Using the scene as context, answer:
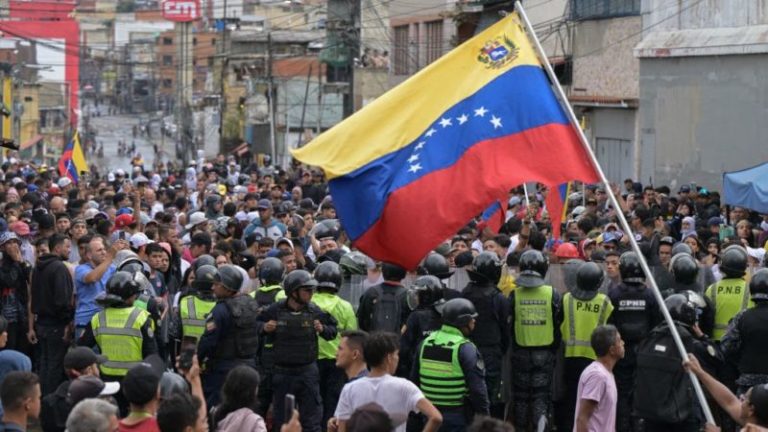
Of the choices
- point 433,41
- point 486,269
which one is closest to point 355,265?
point 486,269

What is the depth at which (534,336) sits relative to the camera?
41.0 feet

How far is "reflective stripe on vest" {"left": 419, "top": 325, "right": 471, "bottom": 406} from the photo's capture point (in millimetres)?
10438

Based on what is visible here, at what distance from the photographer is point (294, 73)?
74.9 meters

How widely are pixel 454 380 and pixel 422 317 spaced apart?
1.63 m

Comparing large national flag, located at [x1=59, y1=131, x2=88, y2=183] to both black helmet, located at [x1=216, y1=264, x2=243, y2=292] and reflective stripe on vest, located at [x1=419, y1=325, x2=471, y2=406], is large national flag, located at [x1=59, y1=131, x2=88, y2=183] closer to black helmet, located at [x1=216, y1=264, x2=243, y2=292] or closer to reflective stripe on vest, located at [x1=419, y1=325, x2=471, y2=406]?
black helmet, located at [x1=216, y1=264, x2=243, y2=292]

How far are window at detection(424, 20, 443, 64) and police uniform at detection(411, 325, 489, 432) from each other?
1685 inches

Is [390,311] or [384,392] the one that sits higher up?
[384,392]

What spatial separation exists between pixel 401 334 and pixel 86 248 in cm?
352

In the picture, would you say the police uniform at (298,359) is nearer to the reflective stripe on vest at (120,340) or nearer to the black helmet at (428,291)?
the black helmet at (428,291)

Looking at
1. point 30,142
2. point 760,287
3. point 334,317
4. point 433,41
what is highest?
point 433,41

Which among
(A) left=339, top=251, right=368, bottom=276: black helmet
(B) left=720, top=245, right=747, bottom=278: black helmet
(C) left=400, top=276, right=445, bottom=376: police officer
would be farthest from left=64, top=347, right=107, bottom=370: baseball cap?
(B) left=720, top=245, right=747, bottom=278: black helmet

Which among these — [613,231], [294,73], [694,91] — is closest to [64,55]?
[294,73]

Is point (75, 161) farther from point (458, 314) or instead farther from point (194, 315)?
point (458, 314)

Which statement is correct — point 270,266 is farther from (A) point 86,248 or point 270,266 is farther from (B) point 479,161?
(B) point 479,161
